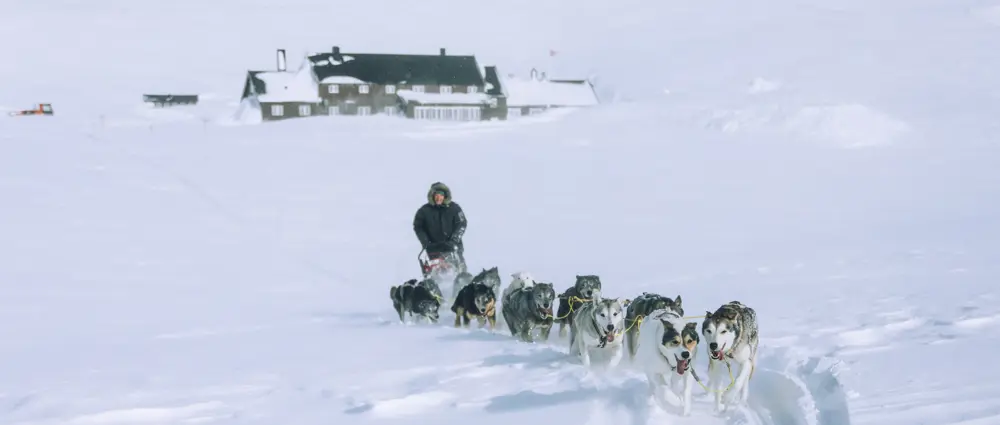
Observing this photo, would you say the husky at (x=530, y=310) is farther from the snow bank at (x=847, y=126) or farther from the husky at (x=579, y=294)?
the snow bank at (x=847, y=126)

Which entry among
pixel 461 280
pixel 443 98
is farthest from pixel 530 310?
pixel 443 98

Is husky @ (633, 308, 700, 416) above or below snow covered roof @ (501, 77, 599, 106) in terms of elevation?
below

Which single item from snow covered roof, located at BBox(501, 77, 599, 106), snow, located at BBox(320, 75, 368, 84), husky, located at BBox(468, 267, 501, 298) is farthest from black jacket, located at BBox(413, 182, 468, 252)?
snow covered roof, located at BBox(501, 77, 599, 106)

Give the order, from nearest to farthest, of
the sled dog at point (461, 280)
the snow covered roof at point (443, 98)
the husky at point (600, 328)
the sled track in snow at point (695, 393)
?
the sled track in snow at point (695, 393)
the husky at point (600, 328)
the sled dog at point (461, 280)
the snow covered roof at point (443, 98)

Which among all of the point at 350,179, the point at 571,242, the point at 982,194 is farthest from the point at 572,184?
the point at 982,194

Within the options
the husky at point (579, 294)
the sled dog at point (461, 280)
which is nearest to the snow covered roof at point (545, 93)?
the sled dog at point (461, 280)

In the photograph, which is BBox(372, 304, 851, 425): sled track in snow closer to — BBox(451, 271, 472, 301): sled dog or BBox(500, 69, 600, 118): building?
BBox(451, 271, 472, 301): sled dog

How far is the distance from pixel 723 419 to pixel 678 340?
714 millimetres

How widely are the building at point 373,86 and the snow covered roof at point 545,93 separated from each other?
1.74 ft

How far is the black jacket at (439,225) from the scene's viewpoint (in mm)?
9477

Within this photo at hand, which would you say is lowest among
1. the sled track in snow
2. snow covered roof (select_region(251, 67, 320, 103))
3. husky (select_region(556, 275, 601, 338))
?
the sled track in snow

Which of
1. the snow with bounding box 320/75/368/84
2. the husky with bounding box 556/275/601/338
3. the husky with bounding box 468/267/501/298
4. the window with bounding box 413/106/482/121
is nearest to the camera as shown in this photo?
the husky with bounding box 556/275/601/338

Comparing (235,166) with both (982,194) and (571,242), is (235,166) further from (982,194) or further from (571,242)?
(982,194)

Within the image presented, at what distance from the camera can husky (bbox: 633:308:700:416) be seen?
18.0 feet
